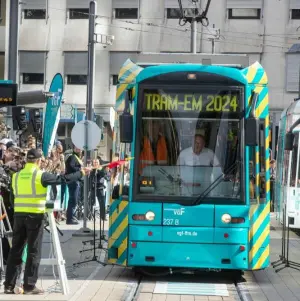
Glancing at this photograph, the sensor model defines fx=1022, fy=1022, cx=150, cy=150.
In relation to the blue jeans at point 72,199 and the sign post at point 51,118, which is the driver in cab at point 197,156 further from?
the blue jeans at point 72,199

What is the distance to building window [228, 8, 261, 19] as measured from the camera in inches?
1849

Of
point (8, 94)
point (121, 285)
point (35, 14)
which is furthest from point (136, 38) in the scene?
point (121, 285)

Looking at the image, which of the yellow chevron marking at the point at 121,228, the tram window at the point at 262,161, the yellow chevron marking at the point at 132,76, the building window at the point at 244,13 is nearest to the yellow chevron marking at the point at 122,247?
the yellow chevron marking at the point at 121,228

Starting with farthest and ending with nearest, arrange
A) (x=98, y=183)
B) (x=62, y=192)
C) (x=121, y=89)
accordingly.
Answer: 1. (x=62, y=192)
2. (x=98, y=183)
3. (x=121, y=89)

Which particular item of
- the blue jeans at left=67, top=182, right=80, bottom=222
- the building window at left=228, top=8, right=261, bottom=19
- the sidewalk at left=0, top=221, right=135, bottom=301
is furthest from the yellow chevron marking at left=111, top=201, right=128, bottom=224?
the building window at left=228, top=8, right=261, bottom=19

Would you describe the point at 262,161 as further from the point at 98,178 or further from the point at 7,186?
the point at 98,178

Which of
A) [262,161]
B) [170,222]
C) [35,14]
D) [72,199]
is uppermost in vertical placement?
[35,14]

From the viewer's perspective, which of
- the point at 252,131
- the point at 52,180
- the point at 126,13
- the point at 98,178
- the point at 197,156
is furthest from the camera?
the point at 126,13

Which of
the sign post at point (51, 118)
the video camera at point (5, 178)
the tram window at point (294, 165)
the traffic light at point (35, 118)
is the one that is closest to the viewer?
the video camera at point (5, 178)

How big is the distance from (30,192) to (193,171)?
9.71 feet

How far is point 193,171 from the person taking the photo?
14617mm

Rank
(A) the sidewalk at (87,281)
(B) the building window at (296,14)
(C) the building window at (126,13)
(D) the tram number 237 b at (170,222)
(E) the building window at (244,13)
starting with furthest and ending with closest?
(C) the building window at (126,13), (E) the building window at (244,13), (B) the building window at (296,14), (D) the tram number 237 b at (170,222), (A) the sidewalk at (87,281)

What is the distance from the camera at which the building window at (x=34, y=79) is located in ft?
159

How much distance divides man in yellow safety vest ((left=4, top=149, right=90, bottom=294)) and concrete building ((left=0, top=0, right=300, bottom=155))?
3334cm
